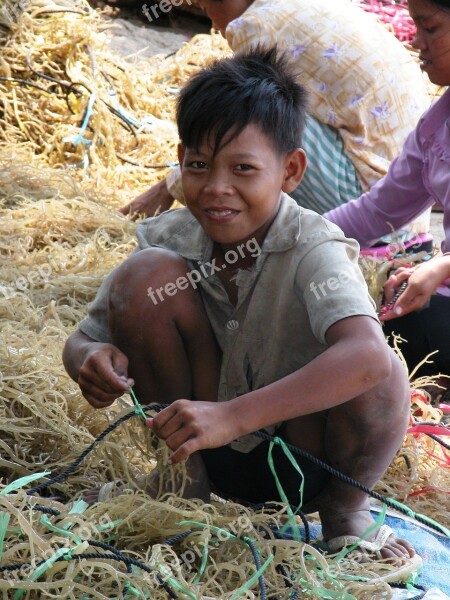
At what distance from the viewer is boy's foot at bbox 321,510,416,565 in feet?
5.56

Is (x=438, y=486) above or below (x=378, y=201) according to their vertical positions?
below

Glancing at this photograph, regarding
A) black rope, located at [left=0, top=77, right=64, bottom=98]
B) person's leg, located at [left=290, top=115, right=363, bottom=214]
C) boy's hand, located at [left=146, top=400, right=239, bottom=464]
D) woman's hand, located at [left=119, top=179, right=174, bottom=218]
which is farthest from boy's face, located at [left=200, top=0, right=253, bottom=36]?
boy's hand, located at [left=146, top=400, right=239, bottom=464]

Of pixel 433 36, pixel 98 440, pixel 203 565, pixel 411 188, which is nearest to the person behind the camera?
pixel 203 565

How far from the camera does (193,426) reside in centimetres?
Result: 143

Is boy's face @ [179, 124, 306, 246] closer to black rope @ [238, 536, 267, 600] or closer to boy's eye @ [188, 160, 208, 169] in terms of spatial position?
boy's eye @ [188, 160, 208, 169]

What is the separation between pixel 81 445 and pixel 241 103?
2.73ft

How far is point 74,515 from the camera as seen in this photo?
1.58 meters

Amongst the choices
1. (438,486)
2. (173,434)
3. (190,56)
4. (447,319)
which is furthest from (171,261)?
(190,56)

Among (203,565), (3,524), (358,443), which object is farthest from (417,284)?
(3,524)

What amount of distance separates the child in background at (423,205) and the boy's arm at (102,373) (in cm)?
108

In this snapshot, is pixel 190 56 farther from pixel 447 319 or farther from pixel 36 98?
pixel 447 319

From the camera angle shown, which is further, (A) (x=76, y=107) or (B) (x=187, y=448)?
(A) (x=76, y=107)

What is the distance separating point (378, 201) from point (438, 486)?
0.94m

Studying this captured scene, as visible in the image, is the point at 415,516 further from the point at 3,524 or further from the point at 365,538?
the point at 3,524
